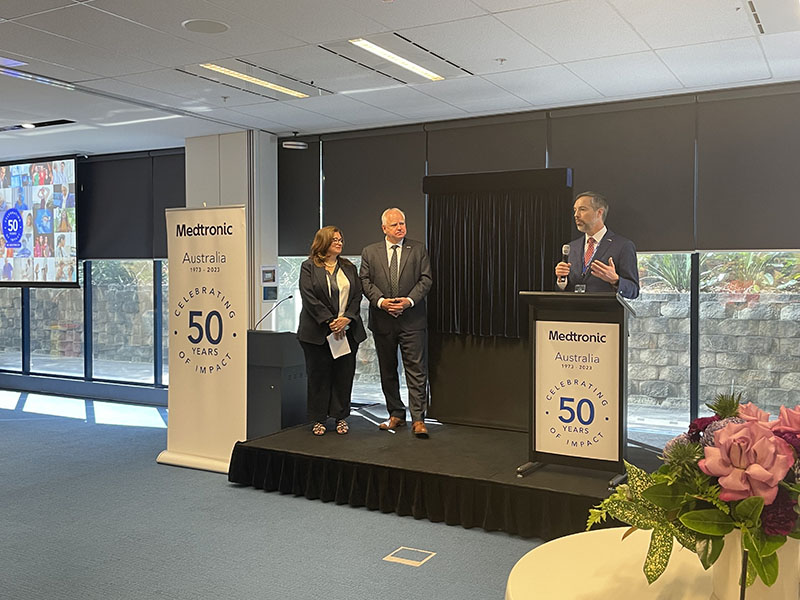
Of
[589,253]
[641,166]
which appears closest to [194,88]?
[589,253]

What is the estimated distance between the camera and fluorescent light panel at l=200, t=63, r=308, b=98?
17.0ft

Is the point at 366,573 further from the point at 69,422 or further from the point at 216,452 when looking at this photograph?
the point at 69,422

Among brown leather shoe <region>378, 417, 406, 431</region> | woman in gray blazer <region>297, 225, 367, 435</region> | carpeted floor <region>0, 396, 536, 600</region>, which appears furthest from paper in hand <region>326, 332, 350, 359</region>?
carpeted floor <region>0, 396, 536, 600</region>

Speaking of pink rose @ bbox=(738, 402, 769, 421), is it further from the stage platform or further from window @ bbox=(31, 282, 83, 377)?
window @ bbox=(31, 282, 83, 377)

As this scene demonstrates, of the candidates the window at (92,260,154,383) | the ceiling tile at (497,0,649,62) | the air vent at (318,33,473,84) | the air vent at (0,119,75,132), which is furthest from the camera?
the window at (92,260,154,383)

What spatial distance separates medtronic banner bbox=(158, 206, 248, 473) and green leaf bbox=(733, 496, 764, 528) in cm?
439

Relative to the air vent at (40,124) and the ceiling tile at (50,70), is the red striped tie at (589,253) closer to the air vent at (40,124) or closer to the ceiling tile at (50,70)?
the ceiling tile at (50,70)

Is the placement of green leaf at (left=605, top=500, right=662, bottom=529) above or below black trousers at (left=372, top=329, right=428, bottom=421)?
above

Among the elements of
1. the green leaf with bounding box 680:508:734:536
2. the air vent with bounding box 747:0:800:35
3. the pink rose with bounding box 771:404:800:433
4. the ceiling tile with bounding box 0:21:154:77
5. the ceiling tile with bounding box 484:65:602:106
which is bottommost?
the green leaf with bounding box 680:508:734:536

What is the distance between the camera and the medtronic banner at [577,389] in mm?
4172

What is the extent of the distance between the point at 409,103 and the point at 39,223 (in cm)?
525

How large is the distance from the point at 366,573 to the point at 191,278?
2.71 meters

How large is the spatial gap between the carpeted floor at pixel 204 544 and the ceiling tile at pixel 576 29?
2748mm

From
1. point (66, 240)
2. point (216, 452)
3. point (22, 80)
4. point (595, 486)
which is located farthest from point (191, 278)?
point (66, 240)
